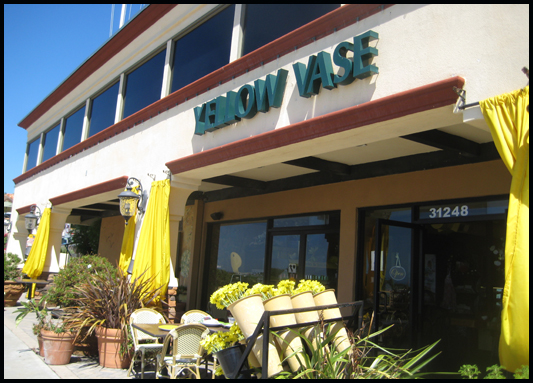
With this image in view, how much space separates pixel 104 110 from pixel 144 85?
2606 millimetres

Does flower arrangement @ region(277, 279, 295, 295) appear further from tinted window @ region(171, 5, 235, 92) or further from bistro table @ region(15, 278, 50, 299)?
bistro table @ region(15, 278, 50, 299)

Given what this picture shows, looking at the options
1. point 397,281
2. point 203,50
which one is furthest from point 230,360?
point 203,50

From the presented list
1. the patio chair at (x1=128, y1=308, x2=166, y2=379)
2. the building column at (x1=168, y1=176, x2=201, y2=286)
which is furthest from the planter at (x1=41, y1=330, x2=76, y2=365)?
the building column at (x1=168, y1=176, x2=201, y2=286)

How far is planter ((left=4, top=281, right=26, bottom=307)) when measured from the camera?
45.8 ft

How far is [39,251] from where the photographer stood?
13648 millimetres

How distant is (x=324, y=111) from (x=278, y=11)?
238 centimetres

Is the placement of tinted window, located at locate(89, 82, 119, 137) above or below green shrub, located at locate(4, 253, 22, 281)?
above

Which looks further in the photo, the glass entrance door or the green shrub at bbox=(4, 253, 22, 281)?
the green shrub at bbox=(4, 253, 22, 281)

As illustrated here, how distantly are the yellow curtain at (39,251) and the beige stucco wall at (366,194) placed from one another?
6591mm

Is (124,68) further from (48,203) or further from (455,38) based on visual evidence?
(455,38)

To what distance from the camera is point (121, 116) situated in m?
11.5

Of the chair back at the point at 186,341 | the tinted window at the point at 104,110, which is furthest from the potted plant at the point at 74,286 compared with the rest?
the tinted window at the point at 104,110

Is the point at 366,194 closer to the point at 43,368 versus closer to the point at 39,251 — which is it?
the point at 43,368

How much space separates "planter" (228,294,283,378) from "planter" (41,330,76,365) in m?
3.91
